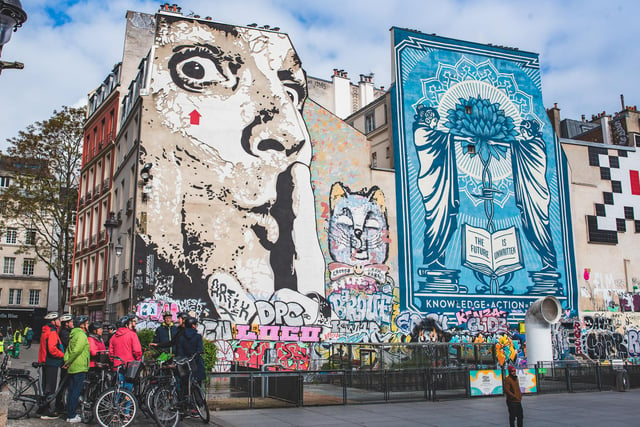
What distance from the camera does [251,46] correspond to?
88.5 ft

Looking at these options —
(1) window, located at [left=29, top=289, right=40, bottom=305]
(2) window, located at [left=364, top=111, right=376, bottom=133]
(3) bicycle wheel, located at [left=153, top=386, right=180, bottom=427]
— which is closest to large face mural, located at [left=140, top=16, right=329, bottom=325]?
(2) window, located at [left=364, top=111, right=376, bottom=133]

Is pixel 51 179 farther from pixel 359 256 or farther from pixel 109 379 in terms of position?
pixel 109 379

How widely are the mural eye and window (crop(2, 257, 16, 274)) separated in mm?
35280

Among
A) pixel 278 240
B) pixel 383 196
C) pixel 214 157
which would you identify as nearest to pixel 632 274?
pixel 383 196

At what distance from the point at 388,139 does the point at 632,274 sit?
15974 millimetres

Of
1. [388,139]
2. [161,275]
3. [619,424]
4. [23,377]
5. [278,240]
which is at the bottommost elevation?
[619,424]

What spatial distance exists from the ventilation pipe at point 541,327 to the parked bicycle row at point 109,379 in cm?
1671

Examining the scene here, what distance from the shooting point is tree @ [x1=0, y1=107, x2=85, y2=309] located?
3462 centimetres

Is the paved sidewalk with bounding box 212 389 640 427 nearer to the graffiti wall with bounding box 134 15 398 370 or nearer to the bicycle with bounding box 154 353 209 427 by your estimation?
the bicycle with bounding box 154 353 209 427

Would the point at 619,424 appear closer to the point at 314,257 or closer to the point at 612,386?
the point at 612,386

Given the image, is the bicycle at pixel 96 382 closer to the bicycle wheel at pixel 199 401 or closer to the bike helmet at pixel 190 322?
the bike helmet at pixel 190 322

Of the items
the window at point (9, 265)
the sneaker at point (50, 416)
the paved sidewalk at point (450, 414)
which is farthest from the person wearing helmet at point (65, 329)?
the window at point (9, 265)

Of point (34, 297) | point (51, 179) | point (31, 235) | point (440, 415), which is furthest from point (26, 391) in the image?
point (34, 297)

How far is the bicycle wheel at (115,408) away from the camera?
9.31 m
